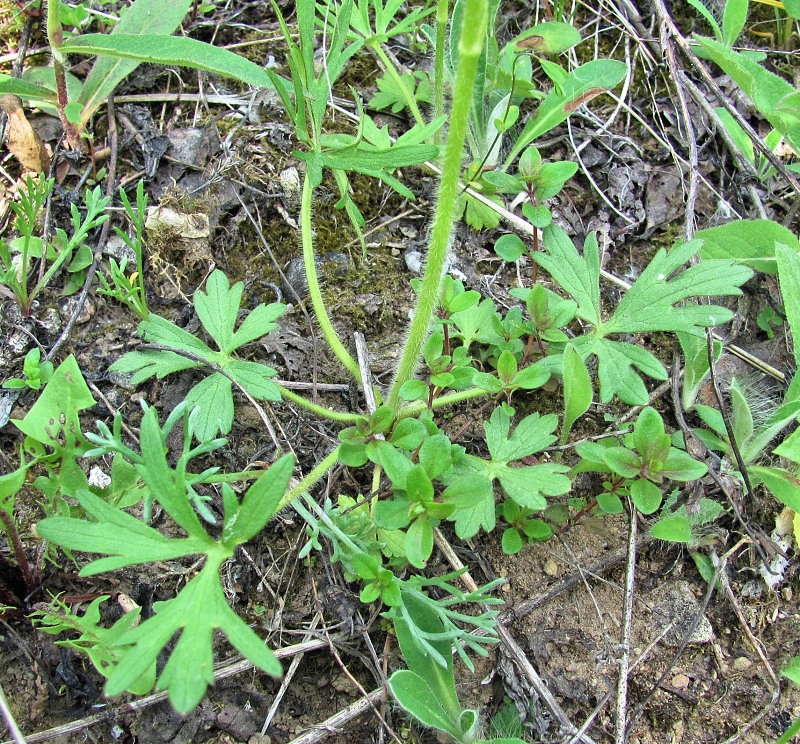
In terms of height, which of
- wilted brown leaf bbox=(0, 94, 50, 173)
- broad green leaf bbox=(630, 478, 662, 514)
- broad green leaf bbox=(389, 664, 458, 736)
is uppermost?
wilted brown leaf bbox=(0, 94, 50, 173)

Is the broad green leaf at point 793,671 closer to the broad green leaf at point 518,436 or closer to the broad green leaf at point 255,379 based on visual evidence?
the broad green leaf at point 518,436

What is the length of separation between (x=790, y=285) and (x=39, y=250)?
9.59 feet

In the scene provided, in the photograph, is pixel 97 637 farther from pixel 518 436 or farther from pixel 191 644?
pixel 518 436

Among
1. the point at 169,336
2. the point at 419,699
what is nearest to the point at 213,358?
the point at 169,336

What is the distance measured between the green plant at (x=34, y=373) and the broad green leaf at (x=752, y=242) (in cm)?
256

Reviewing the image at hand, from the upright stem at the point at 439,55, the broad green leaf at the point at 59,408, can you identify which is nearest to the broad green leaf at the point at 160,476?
the broad green leaf at the point at 59,408

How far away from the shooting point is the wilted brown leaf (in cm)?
287

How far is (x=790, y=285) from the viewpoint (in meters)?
2.45

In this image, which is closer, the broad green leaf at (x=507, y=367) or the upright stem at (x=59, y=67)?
the broad green leaf at (x=507, y=367)

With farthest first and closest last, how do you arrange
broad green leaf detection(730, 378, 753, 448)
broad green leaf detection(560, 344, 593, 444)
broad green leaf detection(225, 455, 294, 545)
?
1. broad green leaf detection(730, 378, 753, 448)
2. broad green leaf detection(560, 344, 593, 444)
3. broad green leaf detection(225, 455, 294, 545)

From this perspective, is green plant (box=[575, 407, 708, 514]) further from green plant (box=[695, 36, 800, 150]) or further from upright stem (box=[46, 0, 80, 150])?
upright stem (box=[46, 0, 80, 150])

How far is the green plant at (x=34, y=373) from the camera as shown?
7.75 ft

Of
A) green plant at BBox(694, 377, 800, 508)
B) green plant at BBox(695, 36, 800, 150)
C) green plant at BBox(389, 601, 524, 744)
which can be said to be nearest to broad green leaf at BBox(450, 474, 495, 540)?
green plant at BBox(389, 601, 524, 744)

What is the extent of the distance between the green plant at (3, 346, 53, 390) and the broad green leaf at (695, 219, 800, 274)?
256 centimetres
